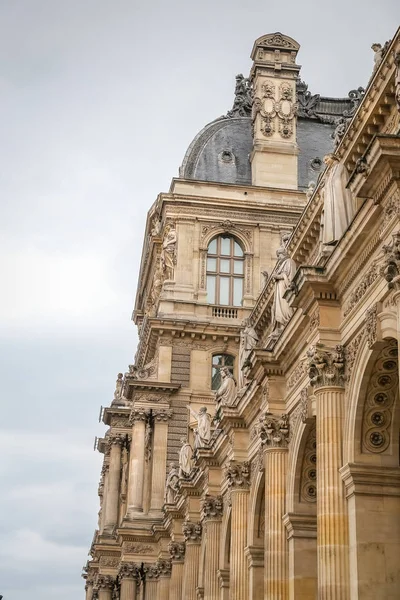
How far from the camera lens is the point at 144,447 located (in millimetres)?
56625

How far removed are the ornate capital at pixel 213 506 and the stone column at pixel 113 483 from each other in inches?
970

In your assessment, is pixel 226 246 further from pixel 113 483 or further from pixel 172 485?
pixel 113 483

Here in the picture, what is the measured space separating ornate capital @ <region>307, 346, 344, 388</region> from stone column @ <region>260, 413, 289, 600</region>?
221 inches

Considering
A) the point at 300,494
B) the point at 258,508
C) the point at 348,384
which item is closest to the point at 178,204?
the point at 258,508

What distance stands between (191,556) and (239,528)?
35.2 ft

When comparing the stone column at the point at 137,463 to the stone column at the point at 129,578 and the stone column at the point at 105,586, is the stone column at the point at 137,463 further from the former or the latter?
the stone column at the point at 105,586

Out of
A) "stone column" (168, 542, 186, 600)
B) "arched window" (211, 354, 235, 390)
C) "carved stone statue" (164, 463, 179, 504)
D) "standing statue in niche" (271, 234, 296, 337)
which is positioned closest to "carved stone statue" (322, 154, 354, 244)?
"standing statue in niche" (271, 234, 296, 337)

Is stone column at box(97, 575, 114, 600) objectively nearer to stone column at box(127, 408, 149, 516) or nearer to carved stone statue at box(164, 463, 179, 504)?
stone column at box(127, 408, 149, 516)

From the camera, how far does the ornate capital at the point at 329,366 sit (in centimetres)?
2597

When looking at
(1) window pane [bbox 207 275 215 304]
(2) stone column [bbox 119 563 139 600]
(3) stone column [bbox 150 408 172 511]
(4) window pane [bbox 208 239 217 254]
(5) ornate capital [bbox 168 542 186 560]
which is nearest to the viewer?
(5) ornate capital [bbox 168 542 186 560]

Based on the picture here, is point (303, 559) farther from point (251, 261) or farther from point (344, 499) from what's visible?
point (251, 261)

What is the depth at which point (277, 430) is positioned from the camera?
31.6 m

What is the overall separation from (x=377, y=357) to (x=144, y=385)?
32.9m

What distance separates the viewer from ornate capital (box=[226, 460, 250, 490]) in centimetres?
3719
